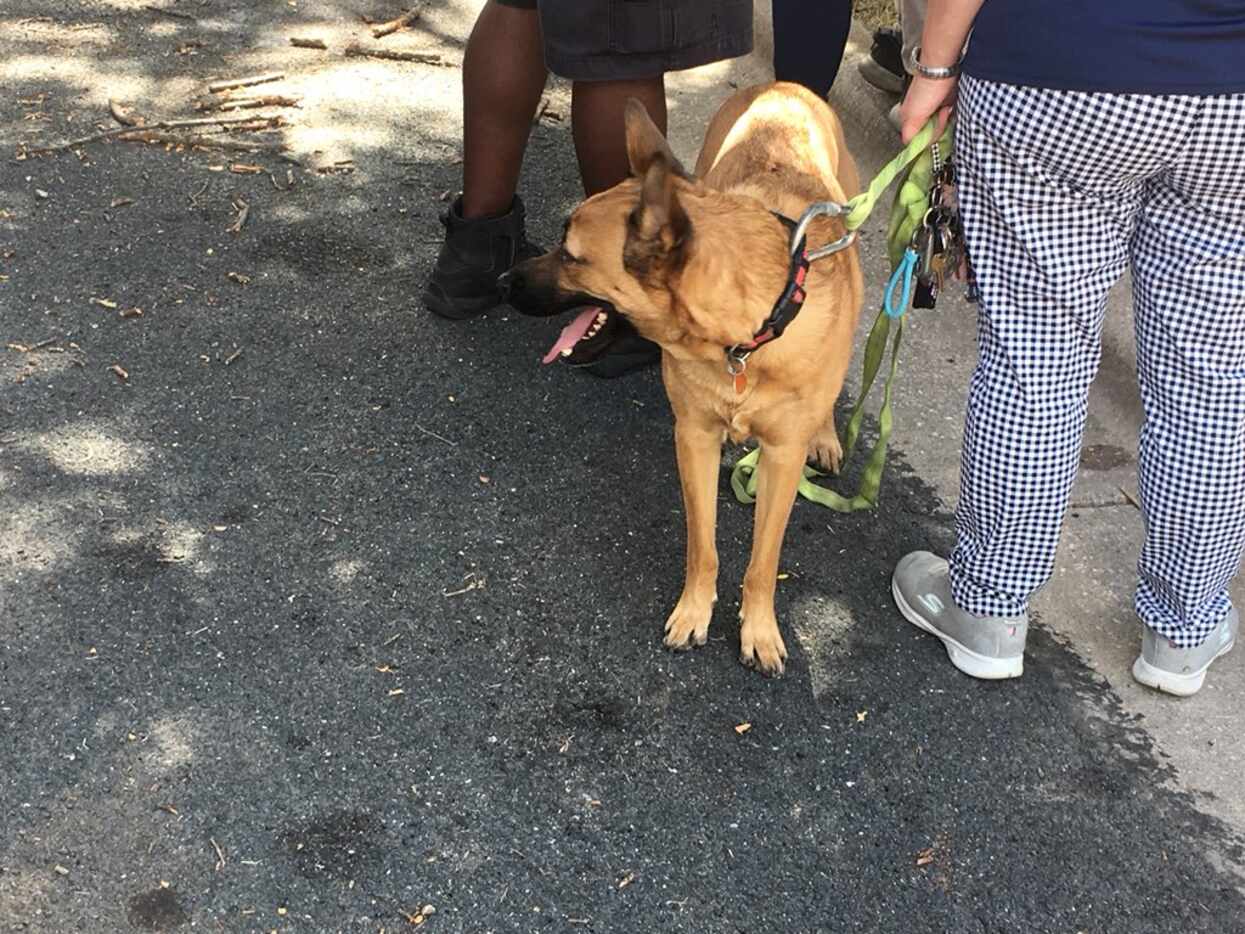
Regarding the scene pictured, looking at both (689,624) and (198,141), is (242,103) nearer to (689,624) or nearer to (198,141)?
(198,141)

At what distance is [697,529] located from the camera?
3080 mm

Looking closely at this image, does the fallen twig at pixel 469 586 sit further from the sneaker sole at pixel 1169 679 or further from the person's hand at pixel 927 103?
the sneaker sole at pixel 1169 679

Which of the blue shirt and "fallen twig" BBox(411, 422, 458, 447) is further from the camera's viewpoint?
"fallen twig" BBox(411, 422, 458, 447)

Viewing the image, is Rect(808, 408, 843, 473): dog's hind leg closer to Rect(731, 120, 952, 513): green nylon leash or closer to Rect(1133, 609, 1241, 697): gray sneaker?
Rect(731, 120, 952, 513): green nylon leash

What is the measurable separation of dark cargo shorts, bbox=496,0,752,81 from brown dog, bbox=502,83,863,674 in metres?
0.38

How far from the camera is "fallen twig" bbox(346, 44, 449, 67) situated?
6016 mm

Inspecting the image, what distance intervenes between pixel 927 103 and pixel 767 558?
1.12 m

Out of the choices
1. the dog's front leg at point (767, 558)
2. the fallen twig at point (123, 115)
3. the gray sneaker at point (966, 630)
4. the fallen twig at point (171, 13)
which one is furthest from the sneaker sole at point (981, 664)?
the fallen twig at point (171, 13)

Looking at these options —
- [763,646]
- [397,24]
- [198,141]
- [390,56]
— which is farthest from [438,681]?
[397,24]

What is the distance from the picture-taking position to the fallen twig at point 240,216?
462 centimetres

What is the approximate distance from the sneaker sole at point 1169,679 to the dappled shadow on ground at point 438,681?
0.11 meters

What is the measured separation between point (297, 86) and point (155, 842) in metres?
4.07

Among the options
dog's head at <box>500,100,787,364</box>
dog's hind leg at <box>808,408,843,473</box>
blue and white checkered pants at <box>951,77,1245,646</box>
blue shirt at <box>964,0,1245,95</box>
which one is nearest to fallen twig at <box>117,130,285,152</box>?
dog's hind leg at <box>808,408,843,473</box>

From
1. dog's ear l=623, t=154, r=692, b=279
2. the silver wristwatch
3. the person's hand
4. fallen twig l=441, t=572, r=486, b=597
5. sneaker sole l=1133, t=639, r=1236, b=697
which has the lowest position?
sneaker sole l=1133, t=639, r=1236, b=697
